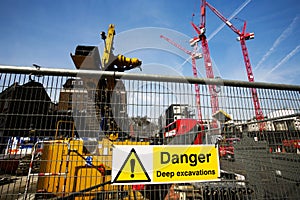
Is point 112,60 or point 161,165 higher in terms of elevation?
point 112,60

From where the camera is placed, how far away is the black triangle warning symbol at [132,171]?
208 centimetres

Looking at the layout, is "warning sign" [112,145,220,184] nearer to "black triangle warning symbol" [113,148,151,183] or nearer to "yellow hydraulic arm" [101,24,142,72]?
"black triangle warning symbol" [113,148,151,183]

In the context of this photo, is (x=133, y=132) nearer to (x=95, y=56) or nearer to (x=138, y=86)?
(x=138, y=86)

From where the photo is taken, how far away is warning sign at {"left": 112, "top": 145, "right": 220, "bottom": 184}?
2100mm

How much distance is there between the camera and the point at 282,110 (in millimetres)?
2748

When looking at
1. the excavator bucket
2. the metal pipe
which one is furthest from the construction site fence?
the excavator bucket

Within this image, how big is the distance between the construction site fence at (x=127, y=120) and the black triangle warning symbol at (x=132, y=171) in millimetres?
174

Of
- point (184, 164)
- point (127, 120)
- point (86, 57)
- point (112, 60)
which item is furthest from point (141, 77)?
point (112, 60)

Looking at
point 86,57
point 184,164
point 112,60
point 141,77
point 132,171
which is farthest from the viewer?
point 112,60

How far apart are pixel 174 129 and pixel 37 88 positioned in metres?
2.09

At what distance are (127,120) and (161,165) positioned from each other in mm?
787

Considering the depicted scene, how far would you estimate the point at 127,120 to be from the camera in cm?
220

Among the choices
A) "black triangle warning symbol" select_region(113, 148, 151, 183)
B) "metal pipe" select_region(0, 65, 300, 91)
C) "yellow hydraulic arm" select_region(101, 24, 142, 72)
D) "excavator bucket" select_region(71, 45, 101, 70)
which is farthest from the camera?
"yellow hydraulic arm" select_region(101, 24, 142, 72)

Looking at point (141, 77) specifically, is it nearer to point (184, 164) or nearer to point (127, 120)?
point (127, 120)
